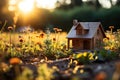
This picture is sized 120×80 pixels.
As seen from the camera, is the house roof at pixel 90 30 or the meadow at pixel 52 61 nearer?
the meadow at pixel 52 61

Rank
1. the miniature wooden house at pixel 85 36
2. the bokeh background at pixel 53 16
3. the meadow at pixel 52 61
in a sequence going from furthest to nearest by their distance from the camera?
the bokeh background at pixel 53 16, the miniature wooden house at pixel 85 36, the meadow at pixel 52 61

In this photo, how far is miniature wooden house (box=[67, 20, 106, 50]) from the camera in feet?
39.8

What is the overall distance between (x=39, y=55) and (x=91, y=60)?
273 cm

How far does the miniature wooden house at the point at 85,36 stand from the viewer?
12141 mm

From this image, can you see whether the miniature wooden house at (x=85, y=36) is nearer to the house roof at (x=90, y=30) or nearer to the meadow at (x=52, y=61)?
the house roof at (x=90, y=30)

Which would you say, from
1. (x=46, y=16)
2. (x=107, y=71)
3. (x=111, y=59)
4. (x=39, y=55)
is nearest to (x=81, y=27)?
(x=39, y=55)

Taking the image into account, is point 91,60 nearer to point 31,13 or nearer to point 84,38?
point 84,38

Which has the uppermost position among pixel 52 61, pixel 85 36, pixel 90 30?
pixel 90 30

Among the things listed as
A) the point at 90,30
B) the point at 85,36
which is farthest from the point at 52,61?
the point at 90,30

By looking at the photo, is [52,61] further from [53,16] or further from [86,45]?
[53,16]

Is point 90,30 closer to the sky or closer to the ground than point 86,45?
closer to the sky

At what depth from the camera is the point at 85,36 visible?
1212 centimetres

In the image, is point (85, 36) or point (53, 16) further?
point (53, 16)

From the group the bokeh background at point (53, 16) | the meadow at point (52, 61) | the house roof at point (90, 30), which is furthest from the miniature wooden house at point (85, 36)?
the bokeh background at point (53, 16)
